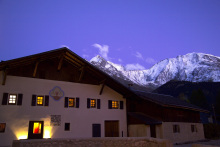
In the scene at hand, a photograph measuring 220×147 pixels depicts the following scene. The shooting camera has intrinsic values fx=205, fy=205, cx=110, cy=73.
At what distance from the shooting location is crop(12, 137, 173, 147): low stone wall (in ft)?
37.6

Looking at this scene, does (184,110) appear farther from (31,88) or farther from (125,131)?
(31,88)

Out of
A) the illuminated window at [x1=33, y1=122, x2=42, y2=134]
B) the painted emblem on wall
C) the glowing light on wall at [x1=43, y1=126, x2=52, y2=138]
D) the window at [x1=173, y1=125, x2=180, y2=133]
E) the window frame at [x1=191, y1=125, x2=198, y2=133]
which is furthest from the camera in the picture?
the window frame at [x1=191, y1=125, x2=198, y2=133]

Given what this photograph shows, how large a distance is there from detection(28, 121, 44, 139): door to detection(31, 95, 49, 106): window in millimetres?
1587

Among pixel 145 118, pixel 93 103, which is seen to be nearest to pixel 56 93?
pixel 93 103

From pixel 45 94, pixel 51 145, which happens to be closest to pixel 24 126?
pixel 45 94

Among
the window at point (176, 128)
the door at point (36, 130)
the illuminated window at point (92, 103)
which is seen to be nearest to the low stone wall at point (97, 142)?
the door at point (36, 130)

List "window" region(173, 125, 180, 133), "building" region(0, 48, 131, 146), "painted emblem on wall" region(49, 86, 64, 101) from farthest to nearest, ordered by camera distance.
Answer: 1. "window" region(173, 125, 180, 133)
2. "painted emblem on wall" region(49, 86, 64, 101)
3. "building" region(0, 48, 131, 146)

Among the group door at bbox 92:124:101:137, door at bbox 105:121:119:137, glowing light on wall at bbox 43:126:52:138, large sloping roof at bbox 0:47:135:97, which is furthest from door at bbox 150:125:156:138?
glowing light on wall at bbox 43:126:52:138

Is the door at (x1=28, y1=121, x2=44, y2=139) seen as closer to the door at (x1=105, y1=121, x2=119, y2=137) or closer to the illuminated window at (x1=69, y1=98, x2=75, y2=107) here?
the illuminated window at (x1=69, y1=98, x2=75, y2=107)

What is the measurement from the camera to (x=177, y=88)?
283ft

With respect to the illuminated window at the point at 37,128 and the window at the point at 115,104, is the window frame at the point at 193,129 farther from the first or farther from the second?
the illuminated window at the point at 37,128

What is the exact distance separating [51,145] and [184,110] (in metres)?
18.9

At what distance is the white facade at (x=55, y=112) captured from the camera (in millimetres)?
16578

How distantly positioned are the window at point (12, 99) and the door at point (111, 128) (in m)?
9.02
